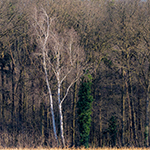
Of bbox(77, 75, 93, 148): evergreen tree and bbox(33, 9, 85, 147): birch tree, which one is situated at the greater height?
bbox(33, 9, 85, 147): birch tree

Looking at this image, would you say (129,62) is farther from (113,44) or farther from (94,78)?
(94,78)

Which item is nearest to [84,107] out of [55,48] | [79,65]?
[79,65]

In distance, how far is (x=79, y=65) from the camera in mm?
25297

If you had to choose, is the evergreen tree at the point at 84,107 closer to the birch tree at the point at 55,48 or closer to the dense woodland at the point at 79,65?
the dense woodland at the point at 79,65

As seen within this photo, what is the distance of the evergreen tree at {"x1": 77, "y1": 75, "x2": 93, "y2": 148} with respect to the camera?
91.0ft

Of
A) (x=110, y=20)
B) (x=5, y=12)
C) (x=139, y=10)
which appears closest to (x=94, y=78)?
(x=110, y=20)

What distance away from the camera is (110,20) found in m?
28.0

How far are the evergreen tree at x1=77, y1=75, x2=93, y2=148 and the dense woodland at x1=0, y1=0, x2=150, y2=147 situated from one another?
29.4 inches

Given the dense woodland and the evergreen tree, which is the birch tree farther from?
the evergreen tree

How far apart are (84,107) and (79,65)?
216 inches

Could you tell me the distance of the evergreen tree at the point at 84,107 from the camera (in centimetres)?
2775

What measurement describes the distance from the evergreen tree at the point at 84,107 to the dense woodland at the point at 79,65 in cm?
75

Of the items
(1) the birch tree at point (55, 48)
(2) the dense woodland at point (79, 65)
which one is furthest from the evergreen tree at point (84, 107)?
(1) the birch tree at point (55, 48)

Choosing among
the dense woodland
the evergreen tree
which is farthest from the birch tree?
the evergreen tree
